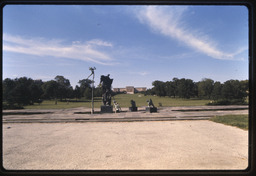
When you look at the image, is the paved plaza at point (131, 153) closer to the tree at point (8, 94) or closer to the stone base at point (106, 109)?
the stone base at point (106, 109)

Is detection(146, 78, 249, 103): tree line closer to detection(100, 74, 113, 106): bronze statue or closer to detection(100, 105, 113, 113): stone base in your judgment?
detection(100, 105, 113, 113): stone base

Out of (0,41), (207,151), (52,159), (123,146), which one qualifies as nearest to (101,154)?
(123,146)

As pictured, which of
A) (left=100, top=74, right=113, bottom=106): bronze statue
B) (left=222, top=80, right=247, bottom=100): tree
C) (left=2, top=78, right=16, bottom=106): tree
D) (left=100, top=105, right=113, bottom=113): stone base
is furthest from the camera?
(left=222, top=80, right=247, bottom=100): tree

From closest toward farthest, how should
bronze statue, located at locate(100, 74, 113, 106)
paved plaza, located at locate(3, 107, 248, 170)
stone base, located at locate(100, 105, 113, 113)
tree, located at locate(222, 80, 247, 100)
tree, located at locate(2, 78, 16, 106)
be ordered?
1. paved plaza, located at locate(3, 107, 248, 170)
2. stone base, located at locate(100, 105, 113, 113)
3. bronze statue, located at locate(100, 74, 113, 106)
4. tree, located at locate(2, 78, 16, 106)
5. tree, located at locate(222, 80, 247, 100)

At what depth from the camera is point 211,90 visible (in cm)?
5756

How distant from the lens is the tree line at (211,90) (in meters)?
36.4

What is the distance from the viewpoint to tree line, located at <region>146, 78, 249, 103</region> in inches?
1433

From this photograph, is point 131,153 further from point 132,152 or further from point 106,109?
point 106,109

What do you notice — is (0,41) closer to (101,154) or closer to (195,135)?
(101,154)

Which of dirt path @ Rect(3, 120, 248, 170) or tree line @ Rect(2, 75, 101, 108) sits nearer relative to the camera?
dirt path @ Rect(3, 120, 248, 170)

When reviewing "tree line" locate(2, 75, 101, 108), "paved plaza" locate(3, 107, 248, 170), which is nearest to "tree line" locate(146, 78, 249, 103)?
"paved plaza" locate(3, 107, 248, 170)

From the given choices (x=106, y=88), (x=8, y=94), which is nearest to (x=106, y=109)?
(x=106, y=88)

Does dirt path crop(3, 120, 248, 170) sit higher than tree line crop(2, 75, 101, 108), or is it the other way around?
tree line crop(2, 75, 101, 108)
